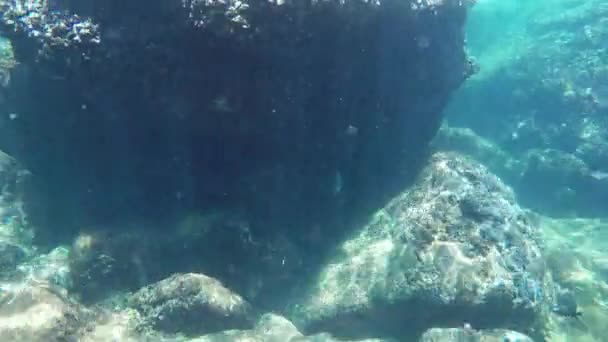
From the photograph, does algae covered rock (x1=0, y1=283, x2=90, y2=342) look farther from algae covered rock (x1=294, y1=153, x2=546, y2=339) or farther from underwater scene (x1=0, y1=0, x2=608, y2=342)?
algae covered rock (x1=294, y1=153, x2=546, y2=339)

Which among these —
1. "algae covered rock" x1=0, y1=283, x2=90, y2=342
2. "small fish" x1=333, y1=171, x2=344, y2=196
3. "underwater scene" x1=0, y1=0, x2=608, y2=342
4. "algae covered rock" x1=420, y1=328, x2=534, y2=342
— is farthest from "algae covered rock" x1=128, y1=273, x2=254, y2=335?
"small fish" x1=333, y1=171, x2=344, y2=196

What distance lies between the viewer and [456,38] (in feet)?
34.1

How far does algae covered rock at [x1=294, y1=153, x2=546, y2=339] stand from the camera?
6.94 metres

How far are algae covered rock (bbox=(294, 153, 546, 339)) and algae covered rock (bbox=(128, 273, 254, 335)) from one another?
166cm

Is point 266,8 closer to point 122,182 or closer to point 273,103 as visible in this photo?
point 273,103

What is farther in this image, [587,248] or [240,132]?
[587,248]

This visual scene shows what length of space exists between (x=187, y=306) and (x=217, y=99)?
3.21 m

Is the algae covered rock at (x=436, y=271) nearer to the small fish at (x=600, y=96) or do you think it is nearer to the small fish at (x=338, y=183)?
the small fish at (x=338, y=183)

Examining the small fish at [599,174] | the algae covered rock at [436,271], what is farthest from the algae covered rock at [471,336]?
the small fish at [599,174]

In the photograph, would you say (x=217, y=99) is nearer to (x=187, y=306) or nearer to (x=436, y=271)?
(x=187, y=306)

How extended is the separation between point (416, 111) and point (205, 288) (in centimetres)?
632

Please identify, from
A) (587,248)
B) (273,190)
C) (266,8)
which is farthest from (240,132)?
(587,248)

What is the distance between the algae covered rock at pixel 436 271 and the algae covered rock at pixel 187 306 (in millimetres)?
1659

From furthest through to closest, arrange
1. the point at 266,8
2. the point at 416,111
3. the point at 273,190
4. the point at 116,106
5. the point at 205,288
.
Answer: the point at 416,111
the point at 273,190
the point at 116,106
the point at 205,288
the point at 266,8
